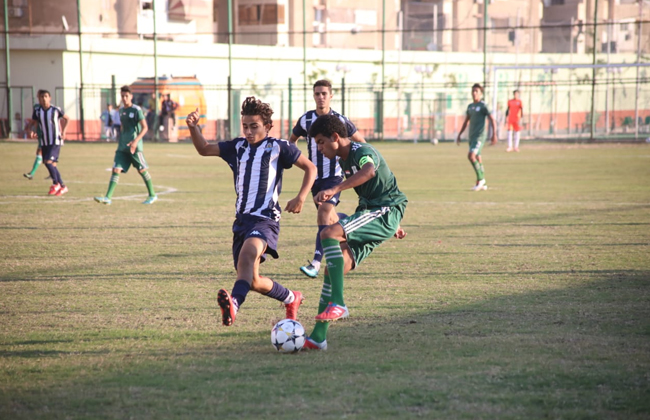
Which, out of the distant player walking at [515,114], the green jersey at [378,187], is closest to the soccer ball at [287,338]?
the green jersey at [378,187]

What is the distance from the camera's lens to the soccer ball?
482 cm

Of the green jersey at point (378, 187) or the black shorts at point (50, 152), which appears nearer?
the green jersey at point (378, 187)

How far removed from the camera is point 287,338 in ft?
15.8

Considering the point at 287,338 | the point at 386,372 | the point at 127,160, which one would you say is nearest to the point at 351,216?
the point at 287,338

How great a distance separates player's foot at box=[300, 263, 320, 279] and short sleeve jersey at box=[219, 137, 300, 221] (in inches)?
70.2

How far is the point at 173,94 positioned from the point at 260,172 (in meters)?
32.6

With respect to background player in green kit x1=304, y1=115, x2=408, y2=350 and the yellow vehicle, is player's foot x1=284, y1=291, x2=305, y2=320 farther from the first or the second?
the yellow vehicle

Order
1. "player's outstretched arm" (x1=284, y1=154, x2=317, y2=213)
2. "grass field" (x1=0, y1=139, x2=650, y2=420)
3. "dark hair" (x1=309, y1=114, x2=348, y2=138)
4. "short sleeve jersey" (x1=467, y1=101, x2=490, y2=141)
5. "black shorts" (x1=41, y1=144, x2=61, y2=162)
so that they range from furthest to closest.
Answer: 1. "short sleeve jersey" (x1=467, y1=101, x2=490, y2=141)
2. "black shorts" (x1=41, y1=144, x2=61, y2=162)
3. "dark hair" (x1=309, y1=114, x2=348, y2=138)
4. "player's outstretched arm" (x1=284, y1=154, x2=317, y2=213)
5. "grass field" (x1=0, y1=139, x2=650, y2=420)

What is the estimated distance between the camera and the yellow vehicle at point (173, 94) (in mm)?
36656

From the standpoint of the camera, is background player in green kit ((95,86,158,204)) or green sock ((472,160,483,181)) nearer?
background player in green kit ((95,86,158,204))

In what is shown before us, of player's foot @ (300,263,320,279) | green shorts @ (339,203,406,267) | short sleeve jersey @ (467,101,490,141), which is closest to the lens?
green shorts @ (339,203,406,267)

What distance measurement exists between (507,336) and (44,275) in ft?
15.3

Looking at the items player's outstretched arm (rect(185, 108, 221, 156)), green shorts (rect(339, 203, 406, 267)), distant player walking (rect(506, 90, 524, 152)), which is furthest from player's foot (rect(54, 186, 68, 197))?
distant player walking (rect(506, 90, 524, 152))

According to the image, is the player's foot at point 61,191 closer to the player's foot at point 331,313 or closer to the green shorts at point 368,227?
the green shorts at point 368,227
